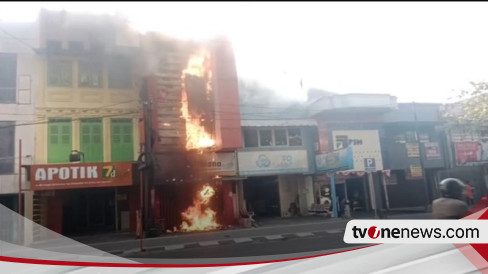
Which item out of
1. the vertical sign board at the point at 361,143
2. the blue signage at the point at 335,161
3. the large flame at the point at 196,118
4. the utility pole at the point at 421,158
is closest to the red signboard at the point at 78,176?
the large flame at the point at 196,118

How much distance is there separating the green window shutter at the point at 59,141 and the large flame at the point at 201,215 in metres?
0.47

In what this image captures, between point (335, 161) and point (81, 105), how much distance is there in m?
0.99

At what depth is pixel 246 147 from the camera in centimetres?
130

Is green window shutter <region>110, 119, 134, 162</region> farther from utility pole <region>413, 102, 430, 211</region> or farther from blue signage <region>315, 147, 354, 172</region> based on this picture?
utility pole <region>413, 102, 430, 211</region>

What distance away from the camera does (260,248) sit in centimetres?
140

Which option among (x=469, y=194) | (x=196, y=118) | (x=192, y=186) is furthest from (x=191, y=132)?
(x=469, y=194)

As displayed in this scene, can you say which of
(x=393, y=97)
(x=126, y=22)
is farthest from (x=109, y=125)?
(x=393, y=97)

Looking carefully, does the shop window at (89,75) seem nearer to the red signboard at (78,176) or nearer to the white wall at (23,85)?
the white wall at (23,85)

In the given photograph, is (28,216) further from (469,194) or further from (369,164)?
(469,194)

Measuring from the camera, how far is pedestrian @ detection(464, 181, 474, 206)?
1475 millimetres

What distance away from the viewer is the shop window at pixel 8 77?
121 centimetres

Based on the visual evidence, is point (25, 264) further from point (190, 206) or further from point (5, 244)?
point (190, 206)

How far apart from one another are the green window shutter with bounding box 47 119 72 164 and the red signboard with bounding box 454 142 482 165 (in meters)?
1.55

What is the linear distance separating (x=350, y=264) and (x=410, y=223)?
0.32m
